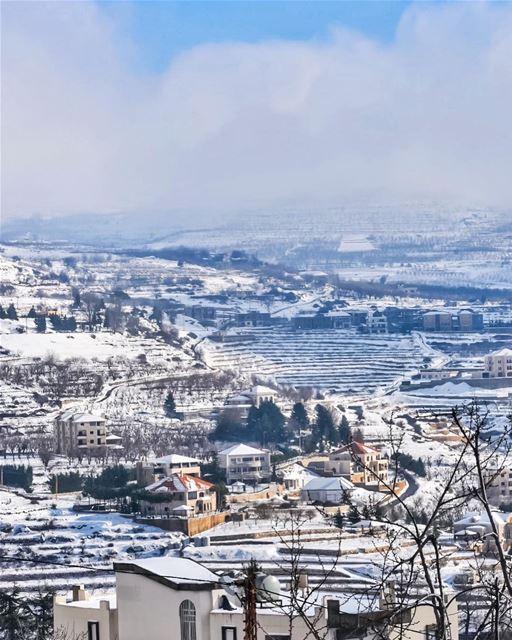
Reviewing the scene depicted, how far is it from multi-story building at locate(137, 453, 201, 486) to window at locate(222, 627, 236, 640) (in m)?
39.0

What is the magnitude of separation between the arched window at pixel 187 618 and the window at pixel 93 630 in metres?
1.03

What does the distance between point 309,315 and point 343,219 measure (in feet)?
133

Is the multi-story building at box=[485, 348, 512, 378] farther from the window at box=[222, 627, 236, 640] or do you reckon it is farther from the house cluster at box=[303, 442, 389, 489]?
the window at box=[222, 627, 236, 640]

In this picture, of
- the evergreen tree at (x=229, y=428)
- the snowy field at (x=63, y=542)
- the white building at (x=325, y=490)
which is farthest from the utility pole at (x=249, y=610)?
the evergreen tree at (x=229, y=428)

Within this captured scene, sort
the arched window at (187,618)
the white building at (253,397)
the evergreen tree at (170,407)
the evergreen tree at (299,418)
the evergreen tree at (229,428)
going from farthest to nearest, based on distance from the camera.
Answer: the white building at (253,397)
the evergreen tree at (170,407)
the evergreen tree at (299,418)
the evergreen tree at (229,428)
the arched window at (187,618)

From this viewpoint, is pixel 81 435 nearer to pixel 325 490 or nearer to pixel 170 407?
pixel 170 407

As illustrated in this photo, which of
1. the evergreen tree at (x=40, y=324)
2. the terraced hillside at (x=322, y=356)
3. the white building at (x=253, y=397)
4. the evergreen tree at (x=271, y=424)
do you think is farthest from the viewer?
the terraced hillside at (x=322, y=356)

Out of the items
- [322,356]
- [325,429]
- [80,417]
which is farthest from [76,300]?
[80,417]

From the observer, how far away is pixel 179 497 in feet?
162

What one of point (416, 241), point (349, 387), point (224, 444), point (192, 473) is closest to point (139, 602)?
point (192, 473)

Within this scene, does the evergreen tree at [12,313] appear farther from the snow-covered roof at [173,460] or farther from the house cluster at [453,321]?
the snow-covered roof at [173,460]

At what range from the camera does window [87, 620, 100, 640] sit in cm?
1483

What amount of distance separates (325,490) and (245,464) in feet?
22.3

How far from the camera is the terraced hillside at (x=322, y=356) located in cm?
8150
